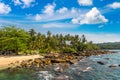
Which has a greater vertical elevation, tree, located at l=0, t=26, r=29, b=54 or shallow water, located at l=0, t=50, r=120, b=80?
tree, located at l=0, t=26, r=29, b=54

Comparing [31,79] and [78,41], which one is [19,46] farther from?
[78,41]

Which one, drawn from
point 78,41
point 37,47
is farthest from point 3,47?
point 78,41

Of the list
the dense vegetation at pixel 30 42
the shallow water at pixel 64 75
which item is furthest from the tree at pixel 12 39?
the shallow water at pixel 64 75

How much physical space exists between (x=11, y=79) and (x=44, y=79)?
6423 millimetres

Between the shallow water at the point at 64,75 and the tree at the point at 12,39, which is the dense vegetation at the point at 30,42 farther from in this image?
the shallow water at the point at 64,75

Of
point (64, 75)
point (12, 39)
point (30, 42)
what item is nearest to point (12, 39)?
point (12, 39)

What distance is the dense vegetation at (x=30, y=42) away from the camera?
92.6m

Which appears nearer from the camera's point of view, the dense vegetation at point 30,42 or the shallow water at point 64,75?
A: the shallow water at point 64,75

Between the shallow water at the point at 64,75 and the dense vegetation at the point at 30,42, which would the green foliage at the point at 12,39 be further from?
the shallow water at the point at 64,75

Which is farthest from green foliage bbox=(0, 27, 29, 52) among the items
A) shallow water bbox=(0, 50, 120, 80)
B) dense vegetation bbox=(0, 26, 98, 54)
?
shallow water bbox=(0, 50, 120, 80)

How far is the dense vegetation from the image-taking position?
92.6m

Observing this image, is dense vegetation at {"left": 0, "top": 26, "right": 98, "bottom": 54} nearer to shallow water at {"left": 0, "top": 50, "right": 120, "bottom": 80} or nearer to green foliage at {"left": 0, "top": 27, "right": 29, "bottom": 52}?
green foliage at {"left": 0, "top": 27, "right": 29, "bottom": 52}

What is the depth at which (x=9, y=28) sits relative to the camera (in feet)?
322

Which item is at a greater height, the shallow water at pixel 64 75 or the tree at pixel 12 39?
the tree at pixel 12 39
